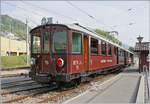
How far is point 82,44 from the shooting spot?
51.1ft

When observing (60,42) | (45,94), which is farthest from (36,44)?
(45,94)

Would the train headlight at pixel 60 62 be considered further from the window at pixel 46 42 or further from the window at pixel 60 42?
the window at pixel 46 42

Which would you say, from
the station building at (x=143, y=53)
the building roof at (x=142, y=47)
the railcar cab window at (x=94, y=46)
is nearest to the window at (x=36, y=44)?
the railcar cab window at (x=94, y=46)

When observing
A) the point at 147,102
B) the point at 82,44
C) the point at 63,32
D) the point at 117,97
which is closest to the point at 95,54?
the point at 82,44

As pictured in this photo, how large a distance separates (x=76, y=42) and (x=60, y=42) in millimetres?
863

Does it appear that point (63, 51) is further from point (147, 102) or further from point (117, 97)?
point (147, 102)

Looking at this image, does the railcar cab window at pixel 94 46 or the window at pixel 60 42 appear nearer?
the window at pixel 60 42

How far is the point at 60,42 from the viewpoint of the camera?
14.5 m

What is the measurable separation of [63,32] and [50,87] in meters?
3.16

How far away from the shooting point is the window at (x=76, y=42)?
581 inches

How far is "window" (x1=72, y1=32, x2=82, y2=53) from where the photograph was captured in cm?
1475

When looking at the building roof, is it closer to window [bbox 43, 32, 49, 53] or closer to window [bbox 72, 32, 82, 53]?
window [bbox 72, 32, 82, 53]

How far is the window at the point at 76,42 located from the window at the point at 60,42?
1.62 feet

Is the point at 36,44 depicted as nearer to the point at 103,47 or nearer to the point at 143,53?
A: the point at 103,47
